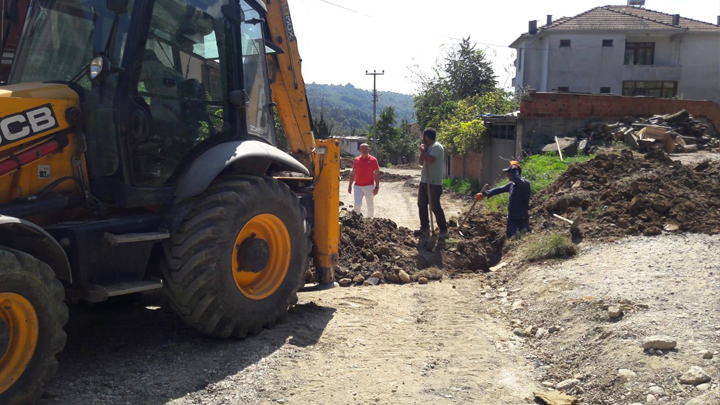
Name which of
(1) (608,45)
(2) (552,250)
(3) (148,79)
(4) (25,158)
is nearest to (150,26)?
(3) (148,79)

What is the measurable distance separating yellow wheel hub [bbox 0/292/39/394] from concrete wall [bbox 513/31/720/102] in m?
37.9

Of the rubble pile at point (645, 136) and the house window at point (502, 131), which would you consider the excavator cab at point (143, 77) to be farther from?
the house window at point (502, 131)

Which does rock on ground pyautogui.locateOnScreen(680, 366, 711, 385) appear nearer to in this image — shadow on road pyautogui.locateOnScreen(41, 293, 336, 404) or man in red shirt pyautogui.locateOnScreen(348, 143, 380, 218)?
shadow on road pyautogui.locateOnScreen(41, 293, 336, 404)

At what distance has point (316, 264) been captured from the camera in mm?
A: 6941

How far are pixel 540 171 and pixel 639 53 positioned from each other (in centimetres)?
3053

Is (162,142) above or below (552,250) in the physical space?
above

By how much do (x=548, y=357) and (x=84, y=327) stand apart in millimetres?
3817

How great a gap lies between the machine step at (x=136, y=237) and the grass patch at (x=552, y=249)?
16.5ft

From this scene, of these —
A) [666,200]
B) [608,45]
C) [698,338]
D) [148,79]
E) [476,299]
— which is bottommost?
[476,299]

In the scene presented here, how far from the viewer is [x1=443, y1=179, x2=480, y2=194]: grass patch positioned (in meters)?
21.4

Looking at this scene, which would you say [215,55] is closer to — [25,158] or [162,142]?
[162,142]

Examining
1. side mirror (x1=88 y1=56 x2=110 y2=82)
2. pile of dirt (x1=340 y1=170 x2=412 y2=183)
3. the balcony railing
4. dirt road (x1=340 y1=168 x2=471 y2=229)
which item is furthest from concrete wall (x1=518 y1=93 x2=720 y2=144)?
the balcony railing

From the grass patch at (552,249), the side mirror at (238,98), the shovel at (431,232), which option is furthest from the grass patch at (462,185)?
the side mirror at (238,98)

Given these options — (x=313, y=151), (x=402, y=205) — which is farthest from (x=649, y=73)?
(x=313, y=151)
